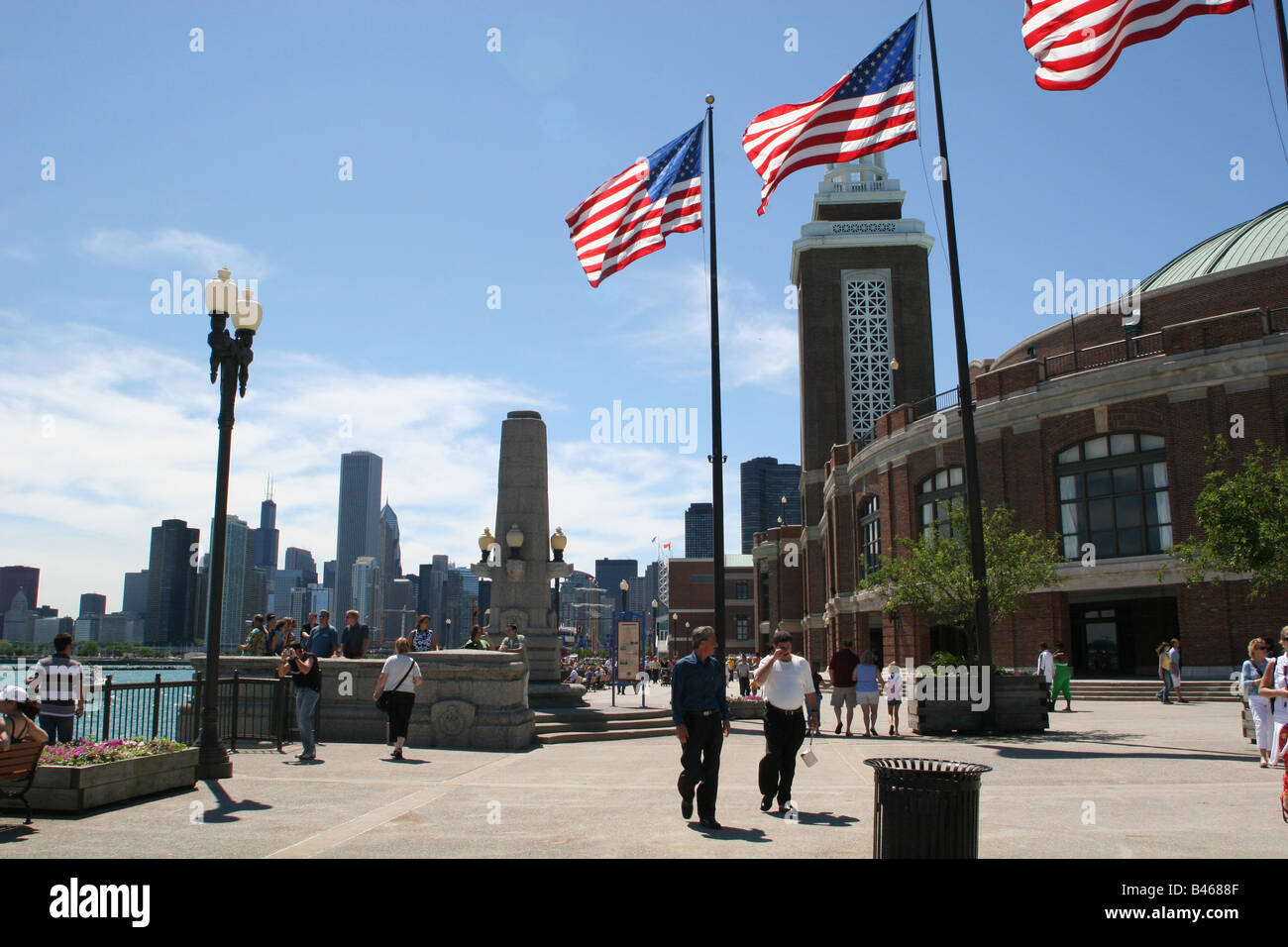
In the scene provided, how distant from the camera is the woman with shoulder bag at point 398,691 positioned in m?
13.4

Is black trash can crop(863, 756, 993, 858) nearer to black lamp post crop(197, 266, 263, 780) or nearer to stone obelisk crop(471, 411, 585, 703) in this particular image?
black lamp post crop(197, 266, 263, 780)

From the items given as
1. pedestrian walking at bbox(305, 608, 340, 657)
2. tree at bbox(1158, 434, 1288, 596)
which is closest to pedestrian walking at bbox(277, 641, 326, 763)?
pedestrian walking at bbox(305, 608, 340, 657)

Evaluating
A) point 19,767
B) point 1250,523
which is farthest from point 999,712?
point 19,767

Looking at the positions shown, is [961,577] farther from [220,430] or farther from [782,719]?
[220,430]

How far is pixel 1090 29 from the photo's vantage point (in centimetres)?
1273

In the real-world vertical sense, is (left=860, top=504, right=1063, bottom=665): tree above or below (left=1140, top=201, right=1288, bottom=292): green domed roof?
below

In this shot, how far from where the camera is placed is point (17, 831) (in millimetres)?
7582

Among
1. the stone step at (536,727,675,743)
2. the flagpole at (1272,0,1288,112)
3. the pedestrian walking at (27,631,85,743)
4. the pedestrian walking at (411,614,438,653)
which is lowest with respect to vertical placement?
the stone step at (536,727,675,743)

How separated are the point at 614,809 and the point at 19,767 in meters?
5.07

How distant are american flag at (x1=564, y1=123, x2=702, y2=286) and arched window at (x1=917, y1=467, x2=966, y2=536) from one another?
878 inches

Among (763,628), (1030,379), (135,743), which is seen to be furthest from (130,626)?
(135,743)

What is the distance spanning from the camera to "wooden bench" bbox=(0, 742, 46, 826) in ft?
24.9
